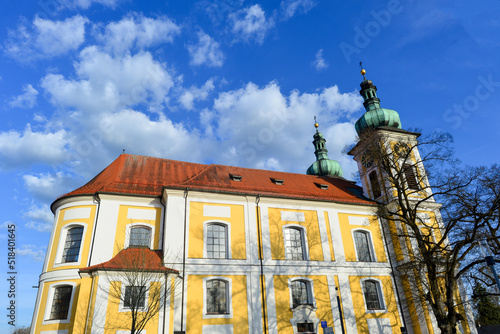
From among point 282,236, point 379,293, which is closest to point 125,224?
point 282,236

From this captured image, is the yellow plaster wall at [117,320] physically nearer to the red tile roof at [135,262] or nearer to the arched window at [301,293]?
the red tile roof at [135,262]

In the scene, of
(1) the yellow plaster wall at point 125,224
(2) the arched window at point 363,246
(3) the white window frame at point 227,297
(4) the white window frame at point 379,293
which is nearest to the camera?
(3) the white window frame at point 227,297

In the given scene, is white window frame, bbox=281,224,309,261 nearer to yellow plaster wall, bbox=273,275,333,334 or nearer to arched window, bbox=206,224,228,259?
yellow plaster wall, bbox=273,275,333,334

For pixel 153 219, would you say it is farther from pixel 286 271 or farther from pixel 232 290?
pixel 286 271

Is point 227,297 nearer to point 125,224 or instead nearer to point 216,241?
point 216,241

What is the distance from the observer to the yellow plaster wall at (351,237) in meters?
21.0

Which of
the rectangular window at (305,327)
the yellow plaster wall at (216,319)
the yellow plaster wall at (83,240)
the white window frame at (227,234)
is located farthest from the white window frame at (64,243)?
the rectangular window at (305,327)

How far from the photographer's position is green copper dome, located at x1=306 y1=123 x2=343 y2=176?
35.7 metres

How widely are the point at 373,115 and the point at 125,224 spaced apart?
20.1 m

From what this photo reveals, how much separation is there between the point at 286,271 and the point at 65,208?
12.7 m

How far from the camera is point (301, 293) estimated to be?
18.9 m

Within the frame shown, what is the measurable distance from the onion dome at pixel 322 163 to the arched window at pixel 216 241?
19.3 meters

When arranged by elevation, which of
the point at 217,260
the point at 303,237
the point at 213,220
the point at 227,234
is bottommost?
the point at 217,260

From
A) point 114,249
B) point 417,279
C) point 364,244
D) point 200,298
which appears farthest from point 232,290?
point 417,279
